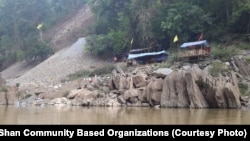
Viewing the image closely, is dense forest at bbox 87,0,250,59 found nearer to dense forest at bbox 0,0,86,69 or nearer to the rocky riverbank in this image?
the rocky riverbank

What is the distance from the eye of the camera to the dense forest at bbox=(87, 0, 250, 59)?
44344 mm

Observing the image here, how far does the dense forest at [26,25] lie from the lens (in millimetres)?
67625

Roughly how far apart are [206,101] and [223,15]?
20895 millimetres

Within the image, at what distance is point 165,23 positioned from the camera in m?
46.6

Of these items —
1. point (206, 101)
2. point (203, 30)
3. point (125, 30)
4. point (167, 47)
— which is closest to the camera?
point (206, 101)

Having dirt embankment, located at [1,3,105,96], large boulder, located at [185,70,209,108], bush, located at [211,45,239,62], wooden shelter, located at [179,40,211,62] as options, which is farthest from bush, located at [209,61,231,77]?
dirt embankment, located at [1,3,105,96]

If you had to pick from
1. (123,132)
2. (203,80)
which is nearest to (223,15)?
(203,80)

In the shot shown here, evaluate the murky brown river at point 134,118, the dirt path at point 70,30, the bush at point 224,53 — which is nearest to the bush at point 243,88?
the murky brown river at point 134,118

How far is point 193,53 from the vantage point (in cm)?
4147

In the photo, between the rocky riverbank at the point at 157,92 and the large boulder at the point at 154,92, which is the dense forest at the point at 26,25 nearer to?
the rocky riverbank at the point at 157,92

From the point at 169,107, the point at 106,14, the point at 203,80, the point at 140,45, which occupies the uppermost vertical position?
the point at 106,14

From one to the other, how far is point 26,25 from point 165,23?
3958 centimetres

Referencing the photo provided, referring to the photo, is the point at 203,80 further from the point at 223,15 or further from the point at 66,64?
the point at 66,64

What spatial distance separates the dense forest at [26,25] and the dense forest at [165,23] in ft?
45.7
